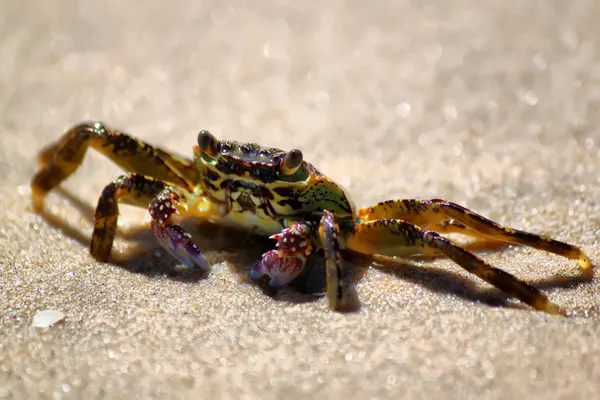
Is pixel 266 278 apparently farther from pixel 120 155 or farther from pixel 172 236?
pixel 120 155

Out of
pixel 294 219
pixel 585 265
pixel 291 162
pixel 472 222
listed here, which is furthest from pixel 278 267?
pixel 585 265

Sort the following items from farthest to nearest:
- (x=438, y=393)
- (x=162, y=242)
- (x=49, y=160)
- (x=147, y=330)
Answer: (x=49, y=160) < (x=162, y=242) < (x=147, y=330) < (x=438, y=393)

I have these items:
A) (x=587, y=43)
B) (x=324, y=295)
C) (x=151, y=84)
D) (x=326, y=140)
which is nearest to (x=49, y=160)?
(x=151, y=84)

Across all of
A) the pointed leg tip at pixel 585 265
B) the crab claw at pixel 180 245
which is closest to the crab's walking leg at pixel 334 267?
the crab claw at pixel 180 245

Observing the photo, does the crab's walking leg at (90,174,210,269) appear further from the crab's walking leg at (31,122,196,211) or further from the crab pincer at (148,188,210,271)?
the crab's walking leg at (31,122,196,211)

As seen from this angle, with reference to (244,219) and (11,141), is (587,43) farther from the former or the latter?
(11,141)

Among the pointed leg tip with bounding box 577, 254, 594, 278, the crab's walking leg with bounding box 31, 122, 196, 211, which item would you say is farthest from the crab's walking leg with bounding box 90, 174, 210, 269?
the pointed leg tip with bounding box 577, 254, 594, 278
